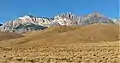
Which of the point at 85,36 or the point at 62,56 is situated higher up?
the point at 85,36

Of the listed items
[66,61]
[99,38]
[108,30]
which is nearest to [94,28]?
[108,30]

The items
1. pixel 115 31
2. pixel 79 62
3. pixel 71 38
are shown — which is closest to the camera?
pixel 79 62

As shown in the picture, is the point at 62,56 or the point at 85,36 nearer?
the point at 62,56

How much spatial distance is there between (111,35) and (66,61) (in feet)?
398

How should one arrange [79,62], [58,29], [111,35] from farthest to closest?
[58,29] → [111,35] → [79,62]

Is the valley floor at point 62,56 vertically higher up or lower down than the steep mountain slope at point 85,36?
lower down

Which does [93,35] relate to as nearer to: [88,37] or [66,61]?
[88,37]

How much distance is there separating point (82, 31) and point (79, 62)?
419ft

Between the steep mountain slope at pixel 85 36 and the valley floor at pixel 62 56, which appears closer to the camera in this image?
the valley floor at pixel 62 56

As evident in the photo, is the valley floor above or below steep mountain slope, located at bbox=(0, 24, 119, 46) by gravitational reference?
below

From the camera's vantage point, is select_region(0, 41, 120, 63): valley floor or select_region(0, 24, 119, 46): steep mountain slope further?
select_region(0, 24, 119, 46): steep mountain slope

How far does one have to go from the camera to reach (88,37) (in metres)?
136

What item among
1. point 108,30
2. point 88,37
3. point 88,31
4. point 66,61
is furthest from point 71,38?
point 66,61

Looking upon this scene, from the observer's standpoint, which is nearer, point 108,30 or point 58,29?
point 108,30
